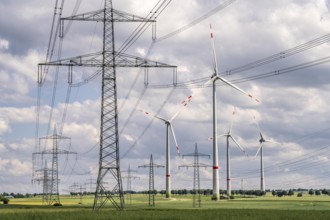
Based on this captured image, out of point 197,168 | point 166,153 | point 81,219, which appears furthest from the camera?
point 166,153

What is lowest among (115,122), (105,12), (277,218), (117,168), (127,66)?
(277,218)

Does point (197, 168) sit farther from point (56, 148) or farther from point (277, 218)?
point (277, 218)

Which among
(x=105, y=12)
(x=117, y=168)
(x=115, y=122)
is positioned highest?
(x=105, y=12)

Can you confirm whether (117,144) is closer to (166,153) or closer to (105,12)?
(105,12)

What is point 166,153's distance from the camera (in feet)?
612

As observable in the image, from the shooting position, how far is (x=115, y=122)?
73125mm

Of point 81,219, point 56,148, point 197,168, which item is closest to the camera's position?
point 81,219

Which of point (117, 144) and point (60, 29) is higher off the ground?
point (60, 29)

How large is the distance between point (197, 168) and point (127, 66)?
45.6 metres

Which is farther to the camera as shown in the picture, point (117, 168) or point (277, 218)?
A: point (117, 168)

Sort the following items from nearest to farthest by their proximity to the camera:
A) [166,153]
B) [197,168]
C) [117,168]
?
[117,168]
[197,168]
[166,153]

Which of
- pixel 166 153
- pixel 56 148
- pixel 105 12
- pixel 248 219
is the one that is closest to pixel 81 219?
pixel 248 219

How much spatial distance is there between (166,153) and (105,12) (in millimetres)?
114531

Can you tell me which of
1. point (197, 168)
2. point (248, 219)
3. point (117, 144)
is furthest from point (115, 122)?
point (197, 168)
